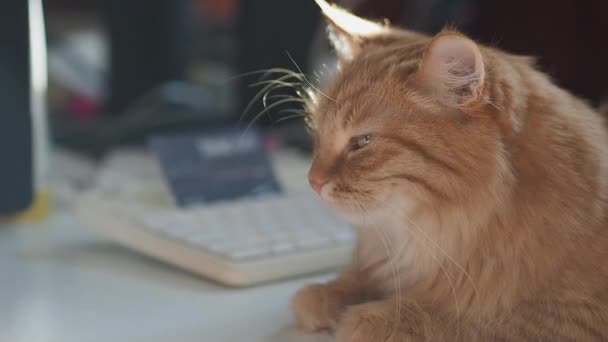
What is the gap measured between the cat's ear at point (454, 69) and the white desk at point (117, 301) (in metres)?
0.29

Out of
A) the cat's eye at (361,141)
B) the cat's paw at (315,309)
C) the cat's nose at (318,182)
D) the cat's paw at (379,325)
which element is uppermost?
the cat's eye at (361,141)

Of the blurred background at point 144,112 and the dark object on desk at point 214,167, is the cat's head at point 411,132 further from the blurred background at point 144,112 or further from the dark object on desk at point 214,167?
the dark object on desk at point 214,167

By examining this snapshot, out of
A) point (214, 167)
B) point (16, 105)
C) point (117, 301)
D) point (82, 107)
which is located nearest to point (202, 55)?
point (82, 107)

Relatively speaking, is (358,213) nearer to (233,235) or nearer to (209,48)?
(233,235)

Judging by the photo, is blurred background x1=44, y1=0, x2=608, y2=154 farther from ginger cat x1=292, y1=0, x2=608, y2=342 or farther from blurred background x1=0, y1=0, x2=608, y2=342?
ginger cat x1=292, y1=0, x2=608, y2=342

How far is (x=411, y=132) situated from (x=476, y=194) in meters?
0.09

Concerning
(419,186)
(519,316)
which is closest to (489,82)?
(419,186)

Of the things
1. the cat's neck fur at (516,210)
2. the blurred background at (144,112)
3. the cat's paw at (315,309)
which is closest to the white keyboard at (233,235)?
the blurred background at (144,112)

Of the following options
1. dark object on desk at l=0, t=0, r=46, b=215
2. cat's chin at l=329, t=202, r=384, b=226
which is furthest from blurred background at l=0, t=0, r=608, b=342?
cat's chin at l=329, t=202, r=384, b=226

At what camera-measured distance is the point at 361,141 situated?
75cm

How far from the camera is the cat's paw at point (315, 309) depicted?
778 millimetres

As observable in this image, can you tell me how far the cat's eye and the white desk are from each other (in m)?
0.21

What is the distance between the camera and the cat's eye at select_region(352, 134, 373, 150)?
741 mm

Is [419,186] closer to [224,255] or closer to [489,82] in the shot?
[489,82]
